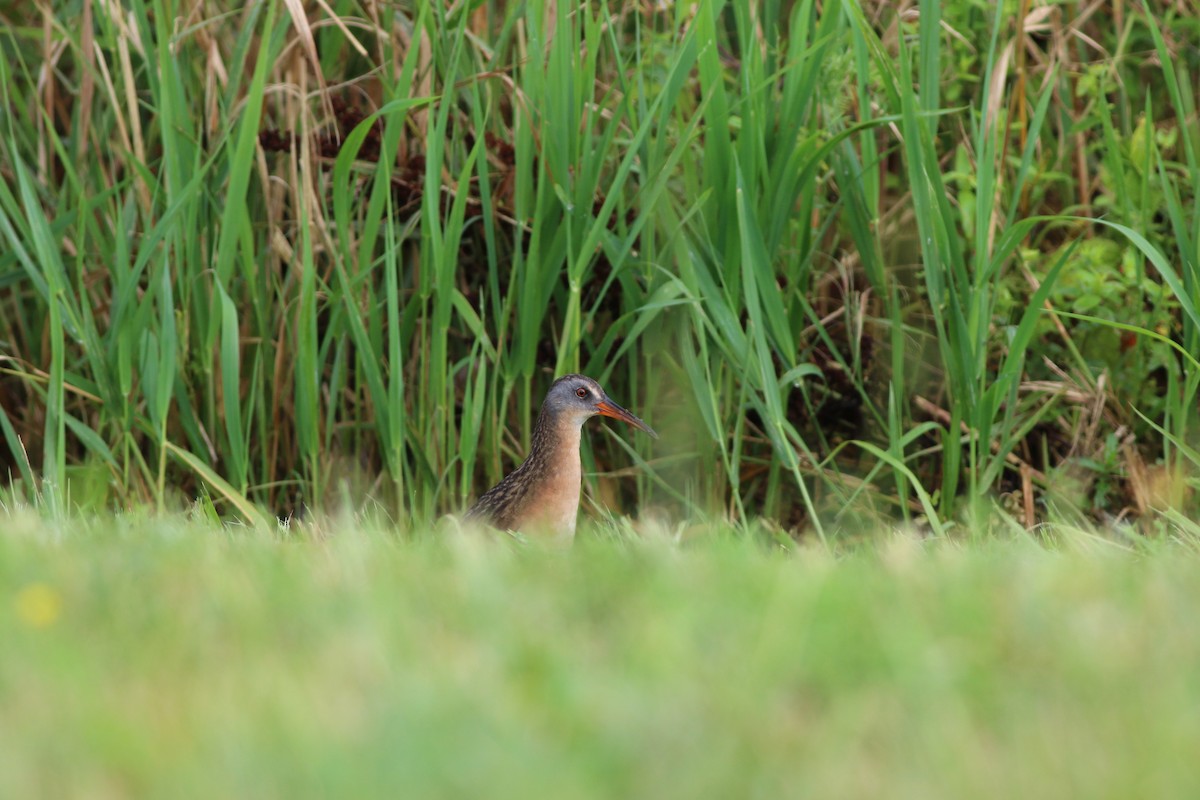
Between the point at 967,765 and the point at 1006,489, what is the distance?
360 centimetres

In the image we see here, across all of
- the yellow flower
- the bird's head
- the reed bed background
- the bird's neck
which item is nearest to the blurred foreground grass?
the yellow flower

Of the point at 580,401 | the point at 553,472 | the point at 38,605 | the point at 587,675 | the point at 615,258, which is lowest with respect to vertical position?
the point at 553,472

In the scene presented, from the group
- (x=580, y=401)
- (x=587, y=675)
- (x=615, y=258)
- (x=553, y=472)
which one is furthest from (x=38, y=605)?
(x=615, y=258)

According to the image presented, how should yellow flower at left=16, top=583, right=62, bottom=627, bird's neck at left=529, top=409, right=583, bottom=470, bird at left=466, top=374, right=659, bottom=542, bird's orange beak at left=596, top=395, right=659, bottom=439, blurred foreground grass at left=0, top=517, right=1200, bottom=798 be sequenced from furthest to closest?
bird's orange beak at left=596, top=395, right=659, bottom=439 → bird's neck at left=529, top=409, right=583, bottom=470 → bird at left=466, top=374, right=659, bottom=542 → yellow flower at left=16, top=583, right=62, bottom=627 → blurred foreground grass at left=0, top=517, right=1200, bottom=798

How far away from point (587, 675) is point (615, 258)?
2719 mm

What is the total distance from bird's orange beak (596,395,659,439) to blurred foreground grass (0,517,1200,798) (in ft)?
5.96

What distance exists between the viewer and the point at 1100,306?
5.16 m

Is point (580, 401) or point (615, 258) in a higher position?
point (615, 258)

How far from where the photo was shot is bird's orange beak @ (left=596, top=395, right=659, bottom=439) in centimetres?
460

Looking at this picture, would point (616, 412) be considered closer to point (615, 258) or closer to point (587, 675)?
point (615, 258)

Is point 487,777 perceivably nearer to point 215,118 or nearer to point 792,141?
point 792,141

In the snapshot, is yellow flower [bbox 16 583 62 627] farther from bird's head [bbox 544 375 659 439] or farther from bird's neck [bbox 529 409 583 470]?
bird's head [bbox 544 375 659 439]

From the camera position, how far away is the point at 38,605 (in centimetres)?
234

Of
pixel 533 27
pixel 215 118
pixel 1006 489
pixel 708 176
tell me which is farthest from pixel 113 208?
pixel 1006 489
